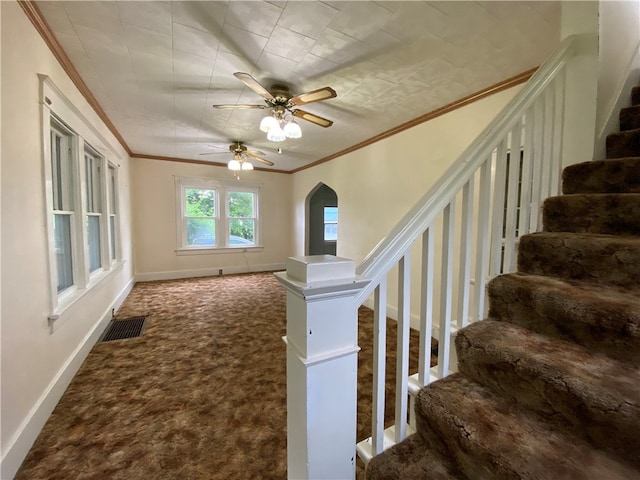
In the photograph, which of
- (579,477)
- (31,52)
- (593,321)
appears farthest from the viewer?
(31,52)

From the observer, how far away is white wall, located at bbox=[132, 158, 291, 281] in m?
5.15

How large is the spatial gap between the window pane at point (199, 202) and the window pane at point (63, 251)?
331cm

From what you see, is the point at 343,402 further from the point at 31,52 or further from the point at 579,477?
the point at 31,52

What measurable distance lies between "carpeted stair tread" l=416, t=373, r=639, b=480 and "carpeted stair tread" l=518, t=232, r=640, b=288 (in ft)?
2.11

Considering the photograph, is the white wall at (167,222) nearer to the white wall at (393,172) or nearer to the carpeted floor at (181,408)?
the white wall at (393,172)

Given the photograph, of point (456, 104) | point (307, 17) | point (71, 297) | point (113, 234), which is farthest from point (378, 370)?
point (113, 234)

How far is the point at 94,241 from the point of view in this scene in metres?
3.18

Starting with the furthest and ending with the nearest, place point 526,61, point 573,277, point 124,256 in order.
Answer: point 124,256, point 526,61, point 573,277

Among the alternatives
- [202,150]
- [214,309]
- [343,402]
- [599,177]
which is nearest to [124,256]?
[214,309]

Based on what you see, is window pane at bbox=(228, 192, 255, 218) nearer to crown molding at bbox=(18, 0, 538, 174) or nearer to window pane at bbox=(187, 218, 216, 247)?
window pane at bbox=(187, 218, 216, 247)

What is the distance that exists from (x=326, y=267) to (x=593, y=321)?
0.90 meters

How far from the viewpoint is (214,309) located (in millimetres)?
3760

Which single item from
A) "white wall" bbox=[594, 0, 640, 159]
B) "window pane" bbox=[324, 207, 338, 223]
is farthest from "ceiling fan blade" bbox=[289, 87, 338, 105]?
"window pane" bbox=[324, 207, 338, 223]

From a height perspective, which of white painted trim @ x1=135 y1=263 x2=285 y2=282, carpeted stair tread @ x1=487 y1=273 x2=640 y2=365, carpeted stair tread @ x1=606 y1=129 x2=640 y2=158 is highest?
carpeted stair tread @ x1=606 y1=129 x2=640 y2=158
